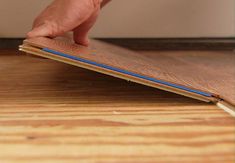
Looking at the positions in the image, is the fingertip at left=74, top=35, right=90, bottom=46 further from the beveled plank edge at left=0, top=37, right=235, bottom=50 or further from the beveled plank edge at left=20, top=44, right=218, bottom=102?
the beveled plank edge at left=0, top=37, right=235, bottom=50

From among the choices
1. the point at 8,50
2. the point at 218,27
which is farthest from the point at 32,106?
the point at 218,27

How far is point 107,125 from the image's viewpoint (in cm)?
47

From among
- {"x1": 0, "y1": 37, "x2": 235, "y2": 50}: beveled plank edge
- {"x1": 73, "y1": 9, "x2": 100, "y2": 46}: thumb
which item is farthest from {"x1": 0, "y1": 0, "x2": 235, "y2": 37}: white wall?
{"x1": 73, "y1": 9, "x2": 100, "y2": 46}: thumb

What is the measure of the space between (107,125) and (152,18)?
1230mm

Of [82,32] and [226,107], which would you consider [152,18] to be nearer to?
[82,32]

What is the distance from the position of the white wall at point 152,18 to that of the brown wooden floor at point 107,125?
883 millimetres

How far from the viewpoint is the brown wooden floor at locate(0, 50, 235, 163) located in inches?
14.7

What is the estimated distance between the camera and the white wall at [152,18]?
1.53 m

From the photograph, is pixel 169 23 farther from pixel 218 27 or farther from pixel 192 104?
pixel 192 104

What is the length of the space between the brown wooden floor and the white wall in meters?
0.88

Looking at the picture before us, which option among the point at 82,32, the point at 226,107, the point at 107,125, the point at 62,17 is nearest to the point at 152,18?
the point at 82,32

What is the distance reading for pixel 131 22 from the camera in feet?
5.26

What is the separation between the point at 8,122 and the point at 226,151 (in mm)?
323

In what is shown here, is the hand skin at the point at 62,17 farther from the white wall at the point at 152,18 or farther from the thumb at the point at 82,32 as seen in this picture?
A: the white wall at the point at 152,18
